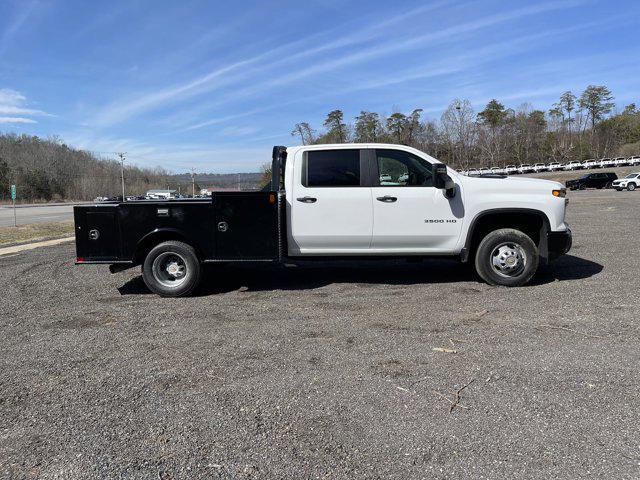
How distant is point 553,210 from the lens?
6.63 meters

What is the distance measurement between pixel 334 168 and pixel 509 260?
2.79 m

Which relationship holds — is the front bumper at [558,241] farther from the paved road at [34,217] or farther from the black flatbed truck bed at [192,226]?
the paved road at [34,217]

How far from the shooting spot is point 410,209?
6.65m

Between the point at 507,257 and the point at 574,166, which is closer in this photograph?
the point at 507,257

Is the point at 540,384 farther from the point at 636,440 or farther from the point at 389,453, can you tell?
the point at 389,453

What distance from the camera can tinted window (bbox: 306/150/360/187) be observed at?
6.71 meters

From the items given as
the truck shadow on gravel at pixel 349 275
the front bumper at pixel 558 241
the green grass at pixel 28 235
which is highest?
the front bumper at pixel 558 241

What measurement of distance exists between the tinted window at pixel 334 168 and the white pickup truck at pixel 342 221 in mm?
14

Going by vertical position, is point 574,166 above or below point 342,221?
above

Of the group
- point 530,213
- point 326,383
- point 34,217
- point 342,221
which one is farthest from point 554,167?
point 326,383

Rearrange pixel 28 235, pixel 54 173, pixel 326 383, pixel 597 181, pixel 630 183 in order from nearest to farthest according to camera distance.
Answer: pixel 326 383, pixel 28 235, pixel 630 183, pixel 597 181, pixel 54 173

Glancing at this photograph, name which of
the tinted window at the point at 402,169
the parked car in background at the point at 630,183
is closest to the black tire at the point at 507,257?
the tinted window at the point at 402,169

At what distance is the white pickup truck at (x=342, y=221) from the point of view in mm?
6555

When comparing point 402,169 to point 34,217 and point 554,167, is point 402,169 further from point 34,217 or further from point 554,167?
point 554,167
